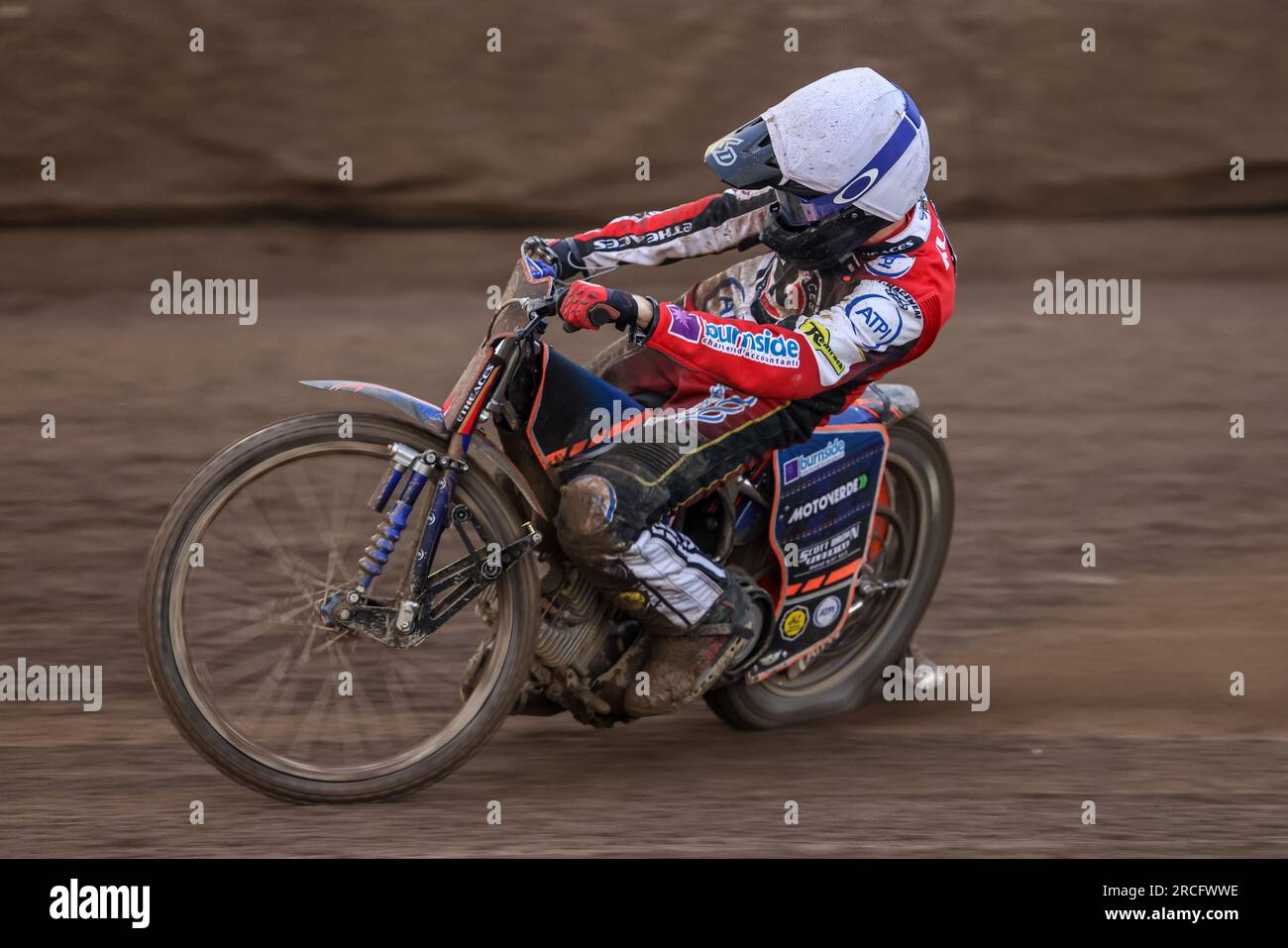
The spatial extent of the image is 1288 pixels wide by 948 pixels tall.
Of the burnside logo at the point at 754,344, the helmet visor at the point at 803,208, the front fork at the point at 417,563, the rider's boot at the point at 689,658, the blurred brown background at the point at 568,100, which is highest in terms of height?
the blurred brown background at the point at 568,100

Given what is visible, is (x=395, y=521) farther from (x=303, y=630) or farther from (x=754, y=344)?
(x=754, y=344)

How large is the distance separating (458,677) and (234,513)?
131cm

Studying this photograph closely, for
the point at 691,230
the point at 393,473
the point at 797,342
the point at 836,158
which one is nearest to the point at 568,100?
the point at 691,230

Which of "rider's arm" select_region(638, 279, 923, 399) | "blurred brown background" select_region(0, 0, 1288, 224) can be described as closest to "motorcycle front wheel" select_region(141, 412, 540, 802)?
"rider's arm" select_region(638, 279, 923, 399)

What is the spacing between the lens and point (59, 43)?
1220 centimetres

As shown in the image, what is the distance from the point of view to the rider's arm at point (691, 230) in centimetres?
511

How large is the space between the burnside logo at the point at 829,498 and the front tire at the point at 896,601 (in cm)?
30

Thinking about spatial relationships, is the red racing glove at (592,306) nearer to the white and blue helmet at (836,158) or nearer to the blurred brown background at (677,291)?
the white and blue helmet at (836,158)

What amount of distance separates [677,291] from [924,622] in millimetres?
5030

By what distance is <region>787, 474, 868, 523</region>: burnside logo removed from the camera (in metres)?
5.27

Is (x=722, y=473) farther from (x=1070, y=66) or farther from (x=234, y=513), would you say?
(x=1070, y=66)

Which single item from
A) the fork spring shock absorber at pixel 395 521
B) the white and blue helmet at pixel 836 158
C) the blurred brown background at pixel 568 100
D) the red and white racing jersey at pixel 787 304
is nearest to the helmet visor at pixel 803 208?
the white and blue helmet at pixel 836 158

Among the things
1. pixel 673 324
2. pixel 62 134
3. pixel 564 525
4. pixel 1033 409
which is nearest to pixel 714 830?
pixel 564 525

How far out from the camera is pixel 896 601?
5.82 meters
